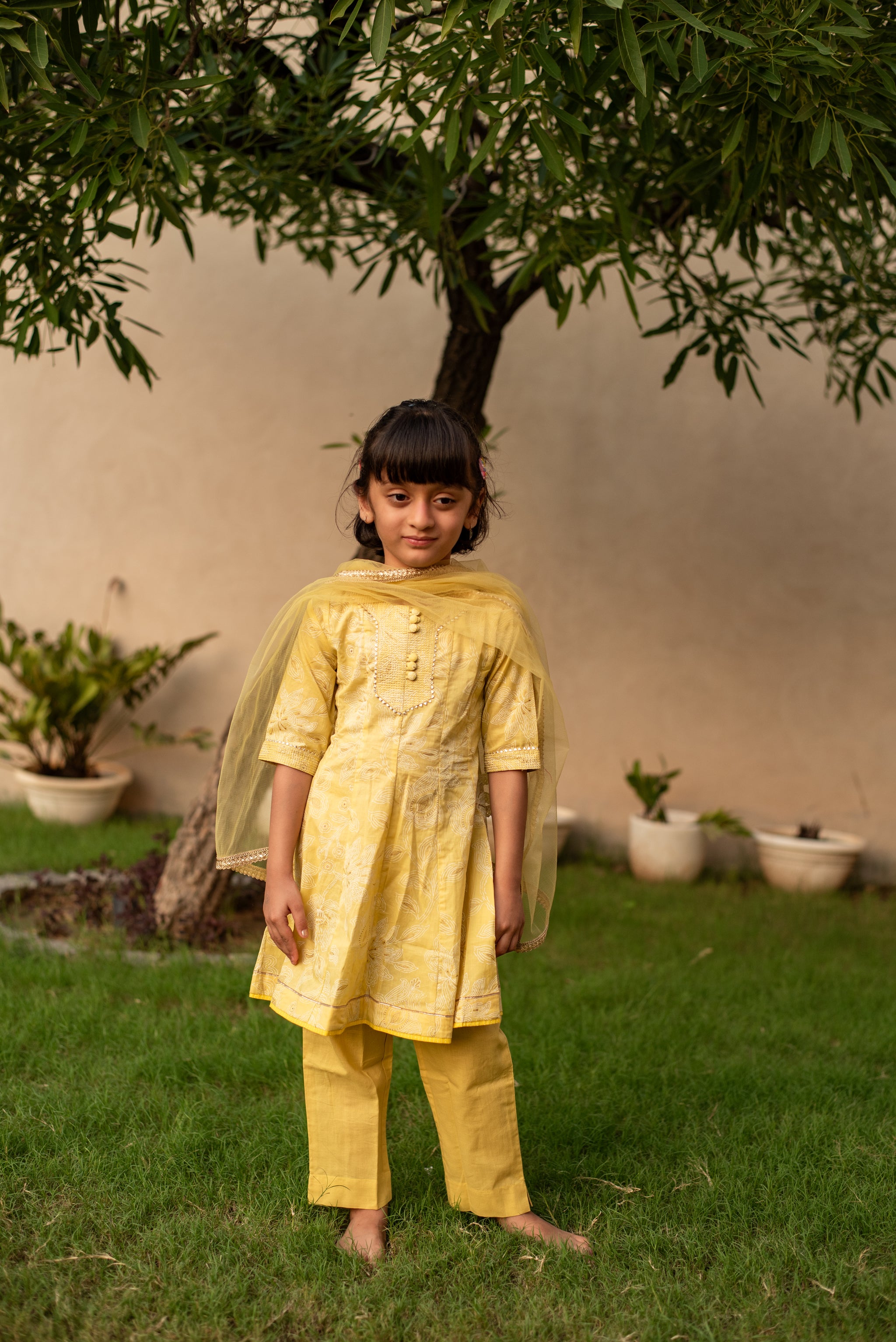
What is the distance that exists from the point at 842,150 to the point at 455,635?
1.16 meters

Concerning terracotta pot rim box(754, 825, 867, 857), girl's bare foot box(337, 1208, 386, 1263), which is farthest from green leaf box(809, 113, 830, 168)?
terracotta pot rim box(754, 825, 867, 857)

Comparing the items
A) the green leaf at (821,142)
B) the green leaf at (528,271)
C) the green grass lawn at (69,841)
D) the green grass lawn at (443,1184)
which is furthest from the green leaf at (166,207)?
the green grass lawn at (69,841)

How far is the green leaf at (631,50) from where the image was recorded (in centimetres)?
174

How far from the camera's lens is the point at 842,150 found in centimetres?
195

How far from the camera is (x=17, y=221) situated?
8.67ft

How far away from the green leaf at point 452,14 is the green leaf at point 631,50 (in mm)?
264

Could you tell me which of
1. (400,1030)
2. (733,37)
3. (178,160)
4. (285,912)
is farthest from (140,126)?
(400,1030)

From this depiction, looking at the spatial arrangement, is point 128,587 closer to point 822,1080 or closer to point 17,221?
point 17,221

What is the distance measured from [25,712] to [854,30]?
464 centimetres

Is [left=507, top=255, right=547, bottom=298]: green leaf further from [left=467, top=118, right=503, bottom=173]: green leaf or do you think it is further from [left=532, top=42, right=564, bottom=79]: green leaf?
[left=532, top=42, right=564, bottom=79]: green leaf

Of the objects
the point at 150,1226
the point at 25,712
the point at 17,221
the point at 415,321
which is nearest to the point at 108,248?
the point at 415,321

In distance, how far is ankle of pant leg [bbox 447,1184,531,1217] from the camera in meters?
1.97

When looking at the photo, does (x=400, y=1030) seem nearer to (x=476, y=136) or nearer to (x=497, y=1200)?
(x=497, y=1200)

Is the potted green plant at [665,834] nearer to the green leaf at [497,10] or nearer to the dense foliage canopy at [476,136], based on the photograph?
the dense foliage canopy at [476,136]
